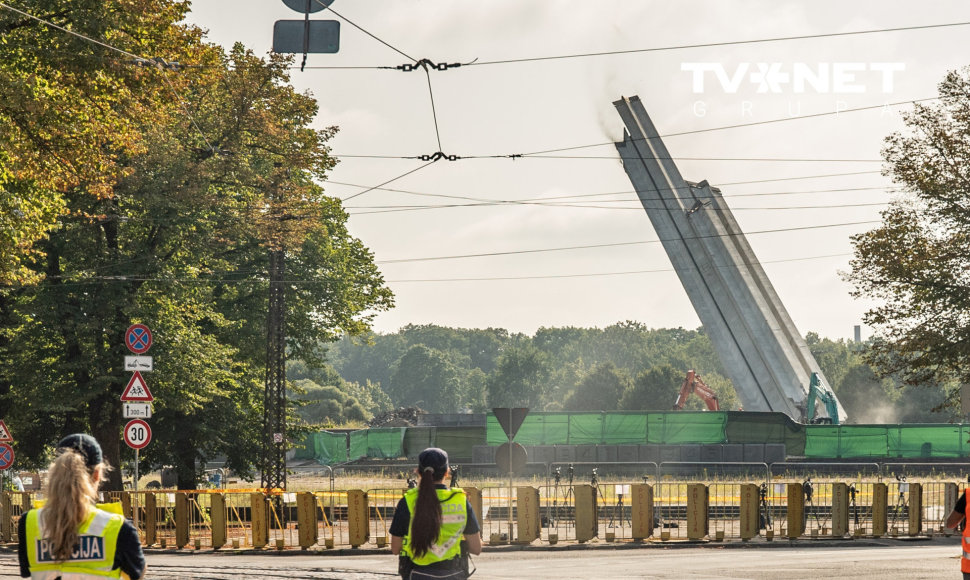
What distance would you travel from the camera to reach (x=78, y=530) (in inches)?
204

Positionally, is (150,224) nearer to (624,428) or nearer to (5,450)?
(5,450)

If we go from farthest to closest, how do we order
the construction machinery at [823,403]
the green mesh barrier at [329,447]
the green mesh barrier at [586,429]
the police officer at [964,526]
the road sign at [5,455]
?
the green mesh barrier at [329,447] < the green mesh barrier at [586,429] < the construction machinery at [823,403] < the road sign at [5,455] < the police officer at [964,526]

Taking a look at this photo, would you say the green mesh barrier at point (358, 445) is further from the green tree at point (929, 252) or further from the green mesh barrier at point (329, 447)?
the green tree at point (929, 252)

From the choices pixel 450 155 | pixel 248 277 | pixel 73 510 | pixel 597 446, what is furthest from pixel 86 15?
pixel 597 446

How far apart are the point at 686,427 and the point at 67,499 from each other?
45243 mm

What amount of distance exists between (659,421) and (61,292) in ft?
88.4

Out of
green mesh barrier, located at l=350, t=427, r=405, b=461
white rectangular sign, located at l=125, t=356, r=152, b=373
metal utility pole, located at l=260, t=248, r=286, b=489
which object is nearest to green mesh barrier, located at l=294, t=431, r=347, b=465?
green mesh barrier, located at l=350, t=427, r=405, b=461

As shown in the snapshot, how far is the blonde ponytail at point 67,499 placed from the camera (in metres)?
5.09

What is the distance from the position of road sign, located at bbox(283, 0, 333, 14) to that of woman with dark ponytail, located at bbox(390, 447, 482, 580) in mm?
13374

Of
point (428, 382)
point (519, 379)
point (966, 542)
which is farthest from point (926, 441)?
point (428, 382)

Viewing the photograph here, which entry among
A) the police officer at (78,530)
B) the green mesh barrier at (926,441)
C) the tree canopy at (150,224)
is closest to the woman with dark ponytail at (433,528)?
Result: the police officer at (78,530)

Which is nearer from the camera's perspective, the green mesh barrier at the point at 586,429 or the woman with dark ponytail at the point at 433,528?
the woman with dark ponytail at the point at 433,528

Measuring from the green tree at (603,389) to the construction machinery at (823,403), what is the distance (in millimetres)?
72585

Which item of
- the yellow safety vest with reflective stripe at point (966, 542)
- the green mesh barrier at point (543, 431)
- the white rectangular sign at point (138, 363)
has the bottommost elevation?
the green mesh barrier at point (543, 431)
